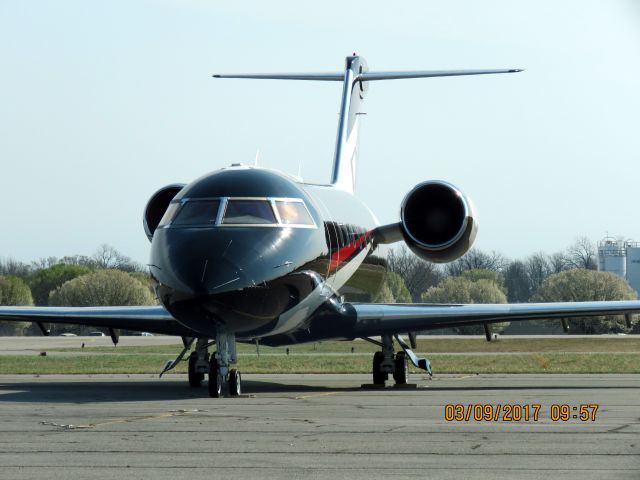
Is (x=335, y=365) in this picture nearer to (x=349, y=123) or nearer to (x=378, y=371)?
(x=349, y=123)

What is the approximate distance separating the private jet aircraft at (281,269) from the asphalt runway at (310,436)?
1265 millimetres

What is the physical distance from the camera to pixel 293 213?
57.8 ft

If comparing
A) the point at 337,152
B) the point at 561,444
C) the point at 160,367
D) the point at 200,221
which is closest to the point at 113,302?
the point at 160,367

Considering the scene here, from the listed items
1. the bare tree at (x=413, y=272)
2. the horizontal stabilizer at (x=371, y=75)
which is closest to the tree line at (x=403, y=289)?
the bare tree at (x=413, y=272)

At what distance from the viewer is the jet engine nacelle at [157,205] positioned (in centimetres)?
2198

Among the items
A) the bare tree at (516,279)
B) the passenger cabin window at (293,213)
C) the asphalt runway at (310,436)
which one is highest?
the bare tree at (516,279)

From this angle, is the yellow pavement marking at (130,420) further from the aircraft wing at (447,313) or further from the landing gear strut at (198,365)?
the landing gear strut at (198,365)

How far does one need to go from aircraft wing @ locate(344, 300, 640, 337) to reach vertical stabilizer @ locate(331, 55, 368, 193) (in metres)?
5.73

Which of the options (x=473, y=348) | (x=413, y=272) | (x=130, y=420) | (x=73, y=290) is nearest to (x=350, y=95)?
(x=130, y=420)

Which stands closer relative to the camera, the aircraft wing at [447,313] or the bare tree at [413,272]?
the aircraft wing at [447,313]

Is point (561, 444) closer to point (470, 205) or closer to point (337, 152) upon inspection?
point (470, 205)

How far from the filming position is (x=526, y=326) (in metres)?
106

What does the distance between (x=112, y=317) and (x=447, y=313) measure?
6073mm

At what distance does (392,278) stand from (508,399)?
344ft
